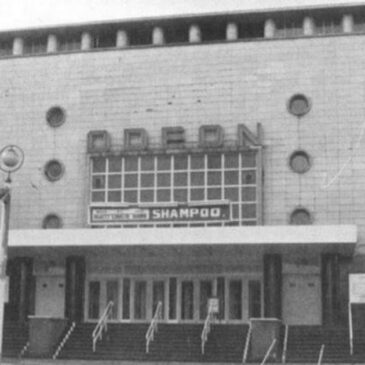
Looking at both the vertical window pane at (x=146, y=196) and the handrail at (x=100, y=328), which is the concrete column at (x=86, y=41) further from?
the handrail at (x=100, y=328)

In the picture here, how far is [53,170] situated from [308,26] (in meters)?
13.2

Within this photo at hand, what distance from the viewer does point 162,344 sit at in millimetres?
32438

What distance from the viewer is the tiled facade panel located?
125 feet

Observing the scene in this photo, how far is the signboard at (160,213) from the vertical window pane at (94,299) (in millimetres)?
3046

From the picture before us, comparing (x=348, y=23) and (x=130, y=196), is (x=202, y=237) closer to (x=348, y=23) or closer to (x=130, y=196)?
(x=130, y=196)

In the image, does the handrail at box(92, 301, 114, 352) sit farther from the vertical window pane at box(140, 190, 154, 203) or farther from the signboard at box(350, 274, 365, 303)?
the signboard at box(350, 274, 365, 303)

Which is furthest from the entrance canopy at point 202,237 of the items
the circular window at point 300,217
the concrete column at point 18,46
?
the concrete column at point 18,46

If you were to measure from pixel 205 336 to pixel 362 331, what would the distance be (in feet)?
20.0

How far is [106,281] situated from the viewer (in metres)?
39.4

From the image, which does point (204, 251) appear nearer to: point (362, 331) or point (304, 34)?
point (362, 331)

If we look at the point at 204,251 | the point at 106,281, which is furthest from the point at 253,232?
the point at 106,281

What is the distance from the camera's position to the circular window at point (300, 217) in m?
37.7

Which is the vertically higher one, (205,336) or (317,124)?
(317,124)

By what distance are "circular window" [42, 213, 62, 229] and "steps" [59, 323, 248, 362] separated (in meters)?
6.39
